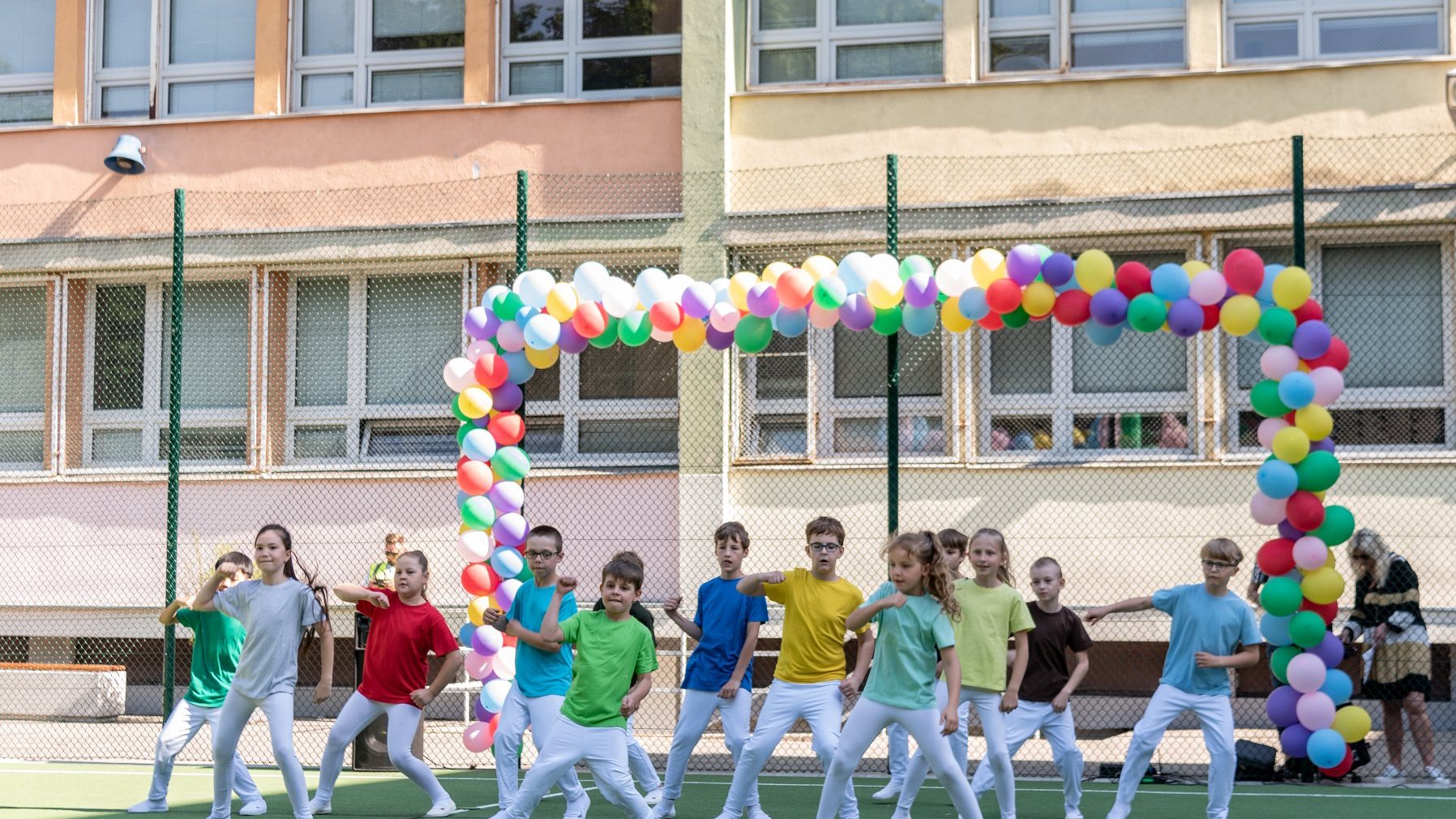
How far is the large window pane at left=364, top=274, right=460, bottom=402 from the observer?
1611 cm

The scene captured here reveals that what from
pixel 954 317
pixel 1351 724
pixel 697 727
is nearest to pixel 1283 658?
pixel 1351 724

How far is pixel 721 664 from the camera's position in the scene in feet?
31.8

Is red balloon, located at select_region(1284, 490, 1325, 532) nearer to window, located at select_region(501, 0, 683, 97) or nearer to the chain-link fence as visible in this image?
the chain-link fence

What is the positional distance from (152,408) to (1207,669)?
1117 centimetres

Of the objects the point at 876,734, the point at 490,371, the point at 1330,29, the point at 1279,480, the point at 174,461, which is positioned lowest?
the point at 876,734

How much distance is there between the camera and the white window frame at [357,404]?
16.0 meters

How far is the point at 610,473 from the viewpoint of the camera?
15.5m

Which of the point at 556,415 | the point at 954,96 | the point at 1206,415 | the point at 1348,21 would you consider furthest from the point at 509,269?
the point at 1348,21

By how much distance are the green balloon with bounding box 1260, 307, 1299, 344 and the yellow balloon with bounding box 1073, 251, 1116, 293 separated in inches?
37.6

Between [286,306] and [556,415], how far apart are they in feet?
9.55

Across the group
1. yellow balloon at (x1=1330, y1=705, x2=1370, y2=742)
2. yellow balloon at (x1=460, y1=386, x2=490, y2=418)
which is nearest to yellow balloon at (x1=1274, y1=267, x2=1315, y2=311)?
yellow balloon at (x1=1330, y1=705, x2=1370, y2=742)

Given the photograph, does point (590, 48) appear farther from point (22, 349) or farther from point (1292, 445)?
point (1292, 445)

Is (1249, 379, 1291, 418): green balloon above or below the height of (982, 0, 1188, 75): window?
below

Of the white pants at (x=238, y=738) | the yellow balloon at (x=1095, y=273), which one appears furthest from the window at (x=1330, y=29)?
the white pants at (x=238, y=738)
